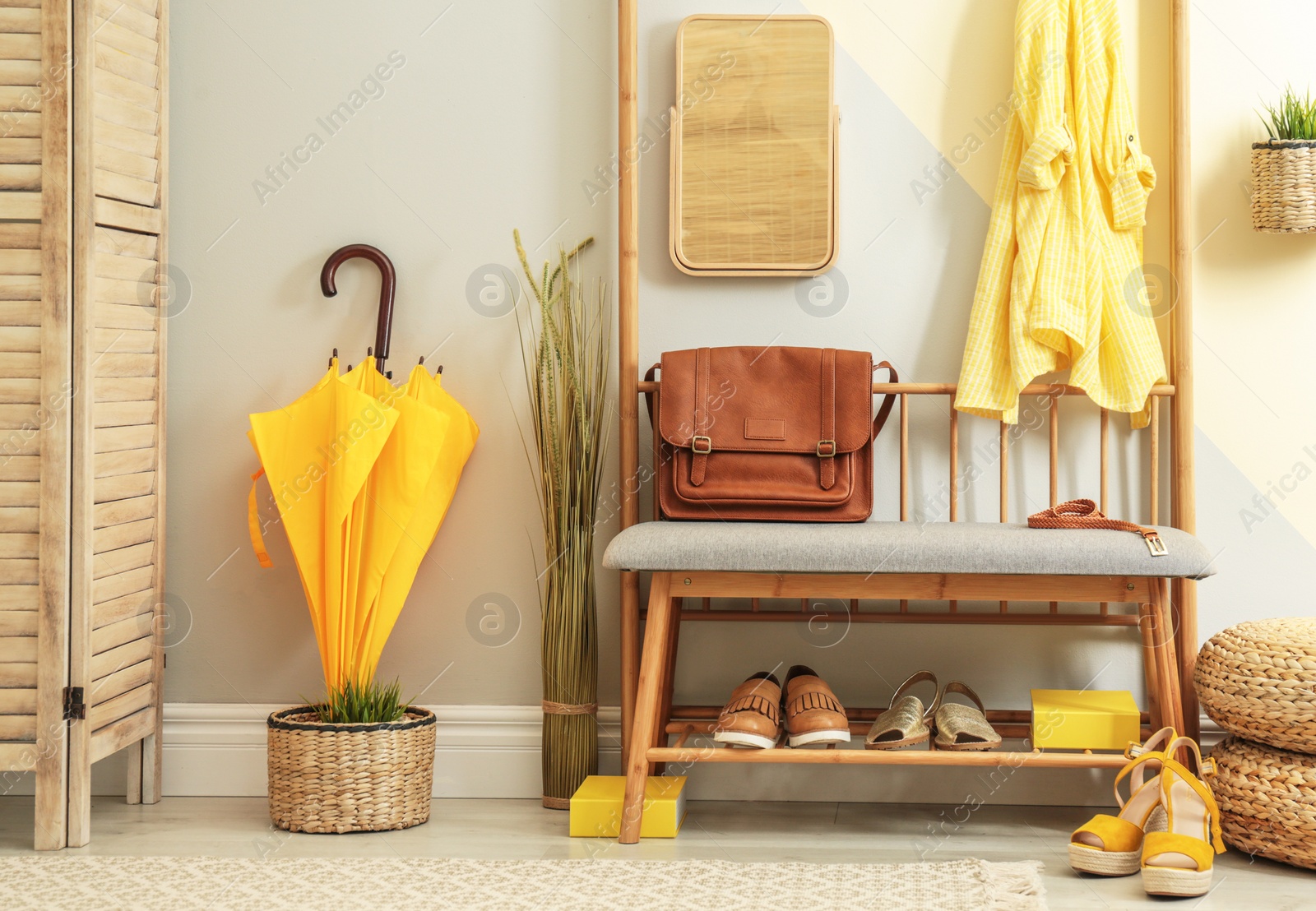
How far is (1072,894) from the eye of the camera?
1508mm

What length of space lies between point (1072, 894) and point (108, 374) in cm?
181

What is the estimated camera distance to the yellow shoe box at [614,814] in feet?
5.89

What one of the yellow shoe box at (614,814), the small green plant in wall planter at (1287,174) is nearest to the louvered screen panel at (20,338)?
the yellow shoe box at (614,814)

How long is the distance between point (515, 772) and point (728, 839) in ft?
1.64

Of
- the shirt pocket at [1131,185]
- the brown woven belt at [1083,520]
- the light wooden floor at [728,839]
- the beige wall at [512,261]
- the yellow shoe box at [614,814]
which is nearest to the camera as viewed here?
the light wooden floor at [728,839]

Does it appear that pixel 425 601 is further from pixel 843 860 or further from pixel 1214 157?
pixel 1214 157

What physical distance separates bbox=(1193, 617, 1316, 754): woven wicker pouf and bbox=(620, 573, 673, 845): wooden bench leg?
89cm

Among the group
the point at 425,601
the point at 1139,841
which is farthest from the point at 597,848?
the point at 1139,841

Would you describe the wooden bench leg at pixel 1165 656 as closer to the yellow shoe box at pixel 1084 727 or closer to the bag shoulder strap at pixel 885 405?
the yellow shoe box at pixel 1084 727

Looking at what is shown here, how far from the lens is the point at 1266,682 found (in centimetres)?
161

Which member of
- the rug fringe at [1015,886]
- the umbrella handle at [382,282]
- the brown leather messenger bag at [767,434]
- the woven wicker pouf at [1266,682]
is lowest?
the rug fringe at [1015,886]

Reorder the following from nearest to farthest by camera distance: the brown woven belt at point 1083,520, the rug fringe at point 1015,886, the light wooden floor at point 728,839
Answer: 1. the rug fringe at point 1015,886
2. the light wooden floor at point 728,839
3. the brown woven belt at point 1083,520

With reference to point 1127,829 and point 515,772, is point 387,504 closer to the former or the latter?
point 515,772

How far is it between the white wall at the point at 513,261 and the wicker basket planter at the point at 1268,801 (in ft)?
1.22
